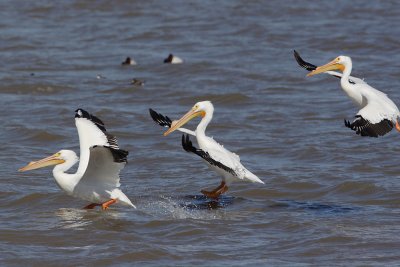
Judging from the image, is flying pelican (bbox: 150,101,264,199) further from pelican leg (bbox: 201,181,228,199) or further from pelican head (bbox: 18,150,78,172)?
pelican head (bbox: 18,150,78,172)

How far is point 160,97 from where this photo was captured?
15453 millimetres

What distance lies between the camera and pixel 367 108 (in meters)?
9.83

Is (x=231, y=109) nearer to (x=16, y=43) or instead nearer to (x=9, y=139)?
(x=9, y=139)

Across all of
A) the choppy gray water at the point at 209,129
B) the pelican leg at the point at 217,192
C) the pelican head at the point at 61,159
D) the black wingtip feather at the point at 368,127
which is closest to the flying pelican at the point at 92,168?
the pelican head at the point at 61,159

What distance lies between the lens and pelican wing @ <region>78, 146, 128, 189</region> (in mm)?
9078

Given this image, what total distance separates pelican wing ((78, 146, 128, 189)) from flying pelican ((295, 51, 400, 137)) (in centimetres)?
200

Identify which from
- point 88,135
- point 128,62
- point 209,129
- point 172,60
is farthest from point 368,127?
point 128,62

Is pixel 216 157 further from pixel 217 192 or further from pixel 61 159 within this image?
pixel 61 159

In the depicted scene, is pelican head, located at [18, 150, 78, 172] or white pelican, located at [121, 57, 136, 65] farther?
white pelican, located at [121, 57, 136, 65]

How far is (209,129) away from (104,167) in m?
4.18

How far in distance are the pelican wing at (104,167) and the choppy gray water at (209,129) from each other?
0.33 meters

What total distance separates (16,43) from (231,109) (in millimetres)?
6019

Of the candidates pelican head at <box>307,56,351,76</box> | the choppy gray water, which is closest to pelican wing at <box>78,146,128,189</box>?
the choppy gray water

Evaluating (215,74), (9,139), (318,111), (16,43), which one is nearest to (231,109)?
(318,111)
